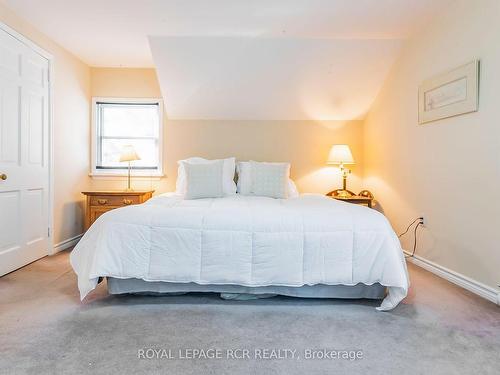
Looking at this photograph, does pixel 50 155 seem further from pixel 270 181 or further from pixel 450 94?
pixel 450 94

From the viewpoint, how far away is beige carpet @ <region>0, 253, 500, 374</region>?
→ 4.78 feet

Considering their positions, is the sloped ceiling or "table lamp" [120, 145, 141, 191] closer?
the sloped ceiling

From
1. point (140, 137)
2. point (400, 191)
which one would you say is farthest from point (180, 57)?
point (400, 191)

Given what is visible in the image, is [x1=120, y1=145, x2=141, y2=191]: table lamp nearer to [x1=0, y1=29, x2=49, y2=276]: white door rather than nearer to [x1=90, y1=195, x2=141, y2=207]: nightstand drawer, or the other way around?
[x1=90, y1=195, x2=141, y2=207]: nightstand drawer

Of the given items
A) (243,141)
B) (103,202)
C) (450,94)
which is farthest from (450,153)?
(103,202)

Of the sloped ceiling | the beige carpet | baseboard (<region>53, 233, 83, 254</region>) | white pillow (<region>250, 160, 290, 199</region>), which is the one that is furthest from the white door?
white pillow (<region>250, 160, 290, 199</region>)

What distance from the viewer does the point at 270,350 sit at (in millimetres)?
1585

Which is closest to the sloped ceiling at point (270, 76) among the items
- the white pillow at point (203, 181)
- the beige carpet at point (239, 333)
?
the white pillow at point (203, 181)

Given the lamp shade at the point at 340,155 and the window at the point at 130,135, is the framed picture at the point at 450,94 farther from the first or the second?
the window at the point at 130,135

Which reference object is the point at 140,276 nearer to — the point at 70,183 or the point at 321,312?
the point at 321,312

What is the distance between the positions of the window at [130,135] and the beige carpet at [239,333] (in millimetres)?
2098

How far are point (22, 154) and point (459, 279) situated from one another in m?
3.87

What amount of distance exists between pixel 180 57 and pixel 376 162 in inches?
103

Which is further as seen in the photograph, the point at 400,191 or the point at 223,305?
the point at 400,191
